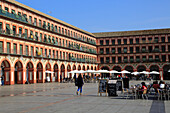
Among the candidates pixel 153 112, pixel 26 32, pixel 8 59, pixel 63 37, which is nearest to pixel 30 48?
pixel 26 32

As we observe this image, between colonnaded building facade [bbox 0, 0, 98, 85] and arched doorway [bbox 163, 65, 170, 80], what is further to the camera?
arched doorway [bbox 163, 65, 170, 80]

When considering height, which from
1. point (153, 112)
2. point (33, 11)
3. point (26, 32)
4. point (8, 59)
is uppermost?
point (33, 11)

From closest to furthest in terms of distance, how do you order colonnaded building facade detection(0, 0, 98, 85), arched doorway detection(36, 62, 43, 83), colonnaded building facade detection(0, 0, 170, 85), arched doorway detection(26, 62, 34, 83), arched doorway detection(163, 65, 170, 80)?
colonnaded building facade detection(0, 0, 98, 85), colonnaded building facade detection(0, 0, 170, 85), arched doorway detection(26, 62, 34, 83), arched doorway detection(36, 62, 43, 83), arched doorway detection(163, 65, 170, 80)

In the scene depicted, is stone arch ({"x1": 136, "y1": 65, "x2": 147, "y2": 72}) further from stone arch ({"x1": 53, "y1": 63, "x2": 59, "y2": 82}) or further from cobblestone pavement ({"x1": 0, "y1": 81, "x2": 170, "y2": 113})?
cobblestone pavement ({"x1": 0, "y1": 81, "x2": 170, "y2": 113})

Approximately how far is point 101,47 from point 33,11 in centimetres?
3982

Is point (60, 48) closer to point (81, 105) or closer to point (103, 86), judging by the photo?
point (103, 86)

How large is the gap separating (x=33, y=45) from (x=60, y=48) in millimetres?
13007

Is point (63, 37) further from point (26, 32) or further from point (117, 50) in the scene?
point (117, 50)

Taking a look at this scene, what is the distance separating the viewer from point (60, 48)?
64250mm

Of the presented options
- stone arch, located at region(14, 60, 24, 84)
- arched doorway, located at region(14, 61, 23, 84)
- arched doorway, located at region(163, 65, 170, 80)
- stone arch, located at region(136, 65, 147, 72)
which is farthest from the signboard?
stone arch, located at region(136, 65, 147, 72)

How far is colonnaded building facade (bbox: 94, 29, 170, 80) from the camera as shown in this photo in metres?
81.0

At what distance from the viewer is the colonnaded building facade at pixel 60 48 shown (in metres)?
45.2

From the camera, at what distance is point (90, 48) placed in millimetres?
85062

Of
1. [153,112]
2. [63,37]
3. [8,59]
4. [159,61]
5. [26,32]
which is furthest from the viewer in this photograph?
[159,61]
